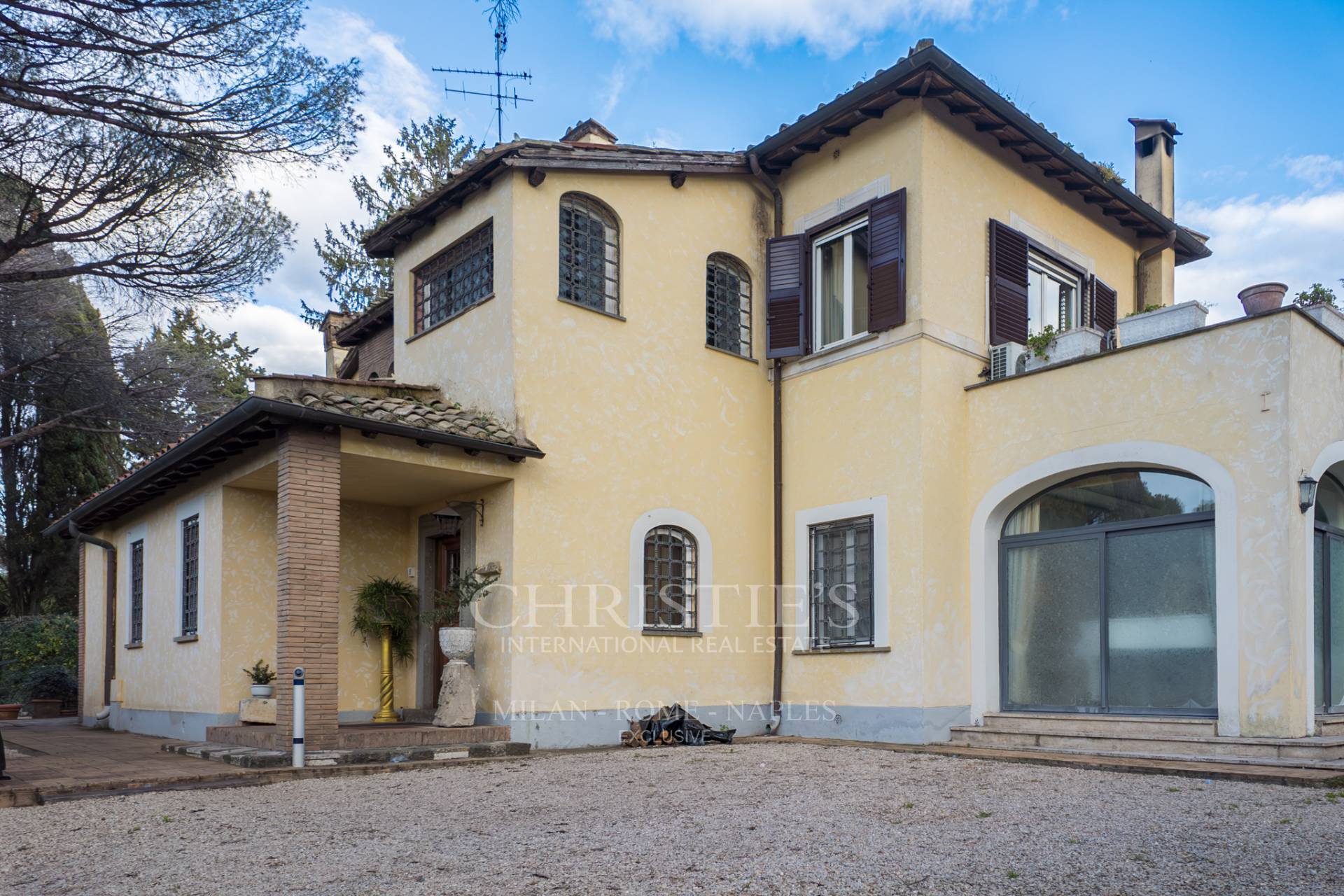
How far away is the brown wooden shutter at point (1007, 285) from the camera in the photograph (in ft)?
37.5

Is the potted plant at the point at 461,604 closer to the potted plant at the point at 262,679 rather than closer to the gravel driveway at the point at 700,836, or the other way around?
the potted plant at the point at 262,679

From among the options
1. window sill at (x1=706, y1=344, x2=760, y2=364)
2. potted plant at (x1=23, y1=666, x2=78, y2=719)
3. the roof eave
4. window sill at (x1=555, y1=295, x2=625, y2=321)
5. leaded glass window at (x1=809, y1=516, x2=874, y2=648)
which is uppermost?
window sill at (x1=555, y1=295, x2=625, y2=321)

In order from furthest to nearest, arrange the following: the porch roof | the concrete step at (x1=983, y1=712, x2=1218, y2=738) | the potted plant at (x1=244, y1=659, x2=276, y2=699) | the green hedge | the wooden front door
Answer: the green hedge → the wooden front door → the potted plant at (x1=244, y1=659, x2=276, y2=699) → the porch roof → the concrete step at (x1=983, y1=712, x2=1218, y2=738)

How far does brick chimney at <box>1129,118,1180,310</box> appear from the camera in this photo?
14.0 metres

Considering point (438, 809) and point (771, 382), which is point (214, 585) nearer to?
point (438, 809)

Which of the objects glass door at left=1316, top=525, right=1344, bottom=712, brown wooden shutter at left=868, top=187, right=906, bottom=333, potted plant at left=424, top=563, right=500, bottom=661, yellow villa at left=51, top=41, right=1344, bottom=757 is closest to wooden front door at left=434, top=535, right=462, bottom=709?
yellow villa at left=51, top=41, right=1344, bottom=757

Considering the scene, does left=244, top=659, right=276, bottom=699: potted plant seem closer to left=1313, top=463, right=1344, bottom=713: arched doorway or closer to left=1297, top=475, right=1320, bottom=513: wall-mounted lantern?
left=1297, top=475, right=1320, bottom=513: wall-mounted lantern

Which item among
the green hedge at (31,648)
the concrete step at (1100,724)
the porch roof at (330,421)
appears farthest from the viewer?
the green hedge at (31,648)

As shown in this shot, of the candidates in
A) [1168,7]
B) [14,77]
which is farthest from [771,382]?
[14,77]

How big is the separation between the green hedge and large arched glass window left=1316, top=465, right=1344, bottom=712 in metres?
20.0

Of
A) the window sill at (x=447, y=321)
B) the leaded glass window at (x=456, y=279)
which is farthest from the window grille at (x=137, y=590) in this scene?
the leaded glass window at (x=456, y=279)

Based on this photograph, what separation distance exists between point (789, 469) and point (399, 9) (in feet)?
21.8

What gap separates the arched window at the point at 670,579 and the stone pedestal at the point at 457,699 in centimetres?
198

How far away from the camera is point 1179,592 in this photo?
30.5ft
